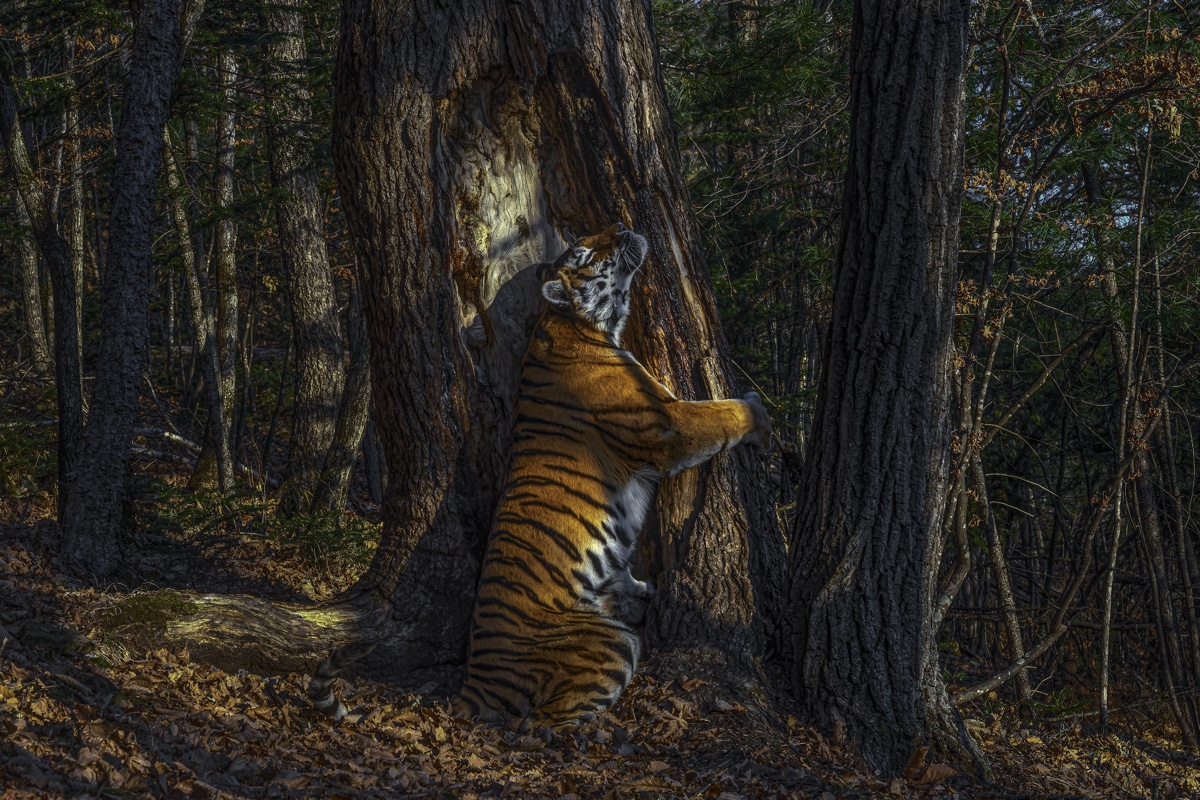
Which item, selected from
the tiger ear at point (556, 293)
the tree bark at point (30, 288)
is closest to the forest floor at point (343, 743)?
the tiger ear at point (556, 293)

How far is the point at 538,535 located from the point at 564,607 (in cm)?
40

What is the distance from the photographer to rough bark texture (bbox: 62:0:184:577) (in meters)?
6.37

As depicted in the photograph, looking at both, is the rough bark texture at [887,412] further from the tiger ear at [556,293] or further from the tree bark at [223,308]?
the tree bark at [223,308]

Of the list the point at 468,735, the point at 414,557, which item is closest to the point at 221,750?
the point at 468,735

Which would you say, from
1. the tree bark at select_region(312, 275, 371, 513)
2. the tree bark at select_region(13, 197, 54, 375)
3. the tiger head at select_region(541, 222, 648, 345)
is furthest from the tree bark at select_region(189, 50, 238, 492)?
the tiger head at select_region(541, 222, 648, 345)

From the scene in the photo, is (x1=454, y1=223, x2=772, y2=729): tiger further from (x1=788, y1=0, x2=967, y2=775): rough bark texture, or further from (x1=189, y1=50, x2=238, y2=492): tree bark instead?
(x1=189, y1=50, x2=238, y2=492): tree bark

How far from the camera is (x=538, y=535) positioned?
5.00 m

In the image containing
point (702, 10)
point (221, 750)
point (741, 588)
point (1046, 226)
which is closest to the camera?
point (221, 750)

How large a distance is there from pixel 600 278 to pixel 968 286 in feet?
9.12

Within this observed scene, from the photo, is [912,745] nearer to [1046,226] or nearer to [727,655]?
[727,655]

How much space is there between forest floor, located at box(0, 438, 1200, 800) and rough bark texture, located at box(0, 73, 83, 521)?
1156mm

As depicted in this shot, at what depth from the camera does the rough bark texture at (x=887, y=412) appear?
14.1 feet

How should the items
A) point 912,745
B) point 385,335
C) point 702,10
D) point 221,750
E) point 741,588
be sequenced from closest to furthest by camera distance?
1. point 221,750
2. point 912,745
3. point 741,588
4. point 385,335
5. point 702,10

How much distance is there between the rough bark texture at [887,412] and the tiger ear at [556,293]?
1.50 meters
